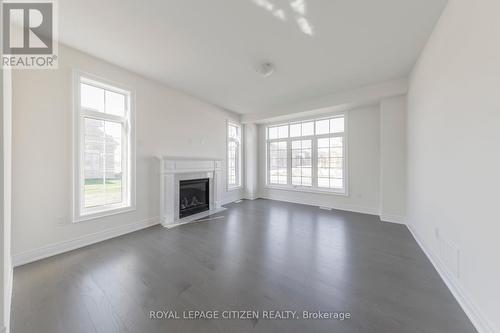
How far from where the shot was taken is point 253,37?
2375mm

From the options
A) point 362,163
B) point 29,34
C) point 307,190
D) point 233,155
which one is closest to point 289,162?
point 307,190

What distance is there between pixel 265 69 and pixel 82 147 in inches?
121

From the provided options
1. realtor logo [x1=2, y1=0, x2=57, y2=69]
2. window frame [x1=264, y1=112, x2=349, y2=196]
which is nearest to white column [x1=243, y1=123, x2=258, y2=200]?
window frame [x1=264, y1=112, x2=349, y2=196]

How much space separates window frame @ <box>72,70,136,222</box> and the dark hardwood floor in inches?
20.7

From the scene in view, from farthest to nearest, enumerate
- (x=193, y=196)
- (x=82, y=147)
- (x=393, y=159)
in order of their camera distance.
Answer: (x=193, y=196)
(x=393, y=159)
(x=82, y=147)

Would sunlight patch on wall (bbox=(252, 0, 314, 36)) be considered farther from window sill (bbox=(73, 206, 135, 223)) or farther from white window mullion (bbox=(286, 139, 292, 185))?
white window mullion (bbox=(286, 139, 292, 185))

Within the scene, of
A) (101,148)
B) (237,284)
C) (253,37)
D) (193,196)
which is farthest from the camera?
(193,196)

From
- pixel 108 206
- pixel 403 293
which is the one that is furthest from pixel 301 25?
pixel 108 206

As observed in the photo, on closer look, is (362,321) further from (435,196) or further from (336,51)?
(336,51)

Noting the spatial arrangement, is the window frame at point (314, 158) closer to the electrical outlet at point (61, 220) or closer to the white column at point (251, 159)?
the white column at point (251, 159)

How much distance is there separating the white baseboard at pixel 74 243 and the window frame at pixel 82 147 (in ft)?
0.89

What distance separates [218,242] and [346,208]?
341cm

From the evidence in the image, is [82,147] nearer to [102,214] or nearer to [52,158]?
[52,158]

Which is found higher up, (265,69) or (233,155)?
(265,69)
